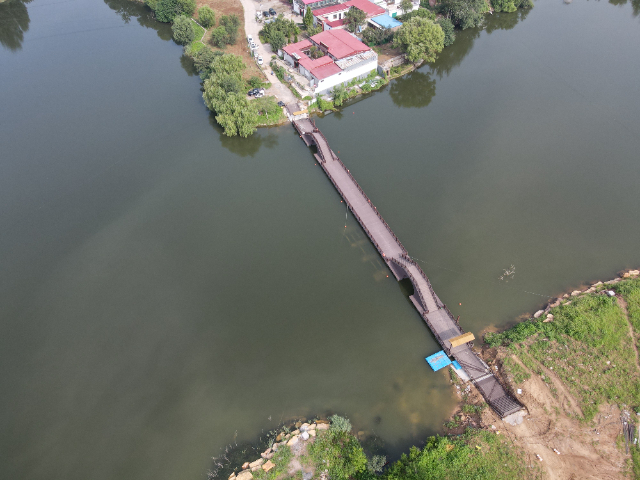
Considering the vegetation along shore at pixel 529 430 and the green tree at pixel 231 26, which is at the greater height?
the green tree at pixel 231 26

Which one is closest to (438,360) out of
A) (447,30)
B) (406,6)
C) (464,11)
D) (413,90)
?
(413,90)

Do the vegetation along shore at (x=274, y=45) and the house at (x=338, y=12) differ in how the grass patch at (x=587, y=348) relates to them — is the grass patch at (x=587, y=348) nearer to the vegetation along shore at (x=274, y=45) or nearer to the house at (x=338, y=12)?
the vegetation along shore at (x=274, y=45)

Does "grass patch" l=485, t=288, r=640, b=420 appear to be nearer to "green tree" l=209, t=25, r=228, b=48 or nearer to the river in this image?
the river

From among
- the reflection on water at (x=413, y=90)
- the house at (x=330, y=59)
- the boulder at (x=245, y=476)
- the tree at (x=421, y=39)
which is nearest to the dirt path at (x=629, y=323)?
the boulder at (x=245, y=476)

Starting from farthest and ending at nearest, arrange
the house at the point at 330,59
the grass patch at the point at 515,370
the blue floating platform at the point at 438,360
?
the house at the point at 330,59 < the blue floating platform at the point at 438,360 < the grass patch at the point at 515,370

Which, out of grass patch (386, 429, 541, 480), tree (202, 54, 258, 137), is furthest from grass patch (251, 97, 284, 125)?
grass patch (386, 429, 541, 480)

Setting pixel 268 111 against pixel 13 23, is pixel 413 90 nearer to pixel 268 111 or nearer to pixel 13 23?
pixel 268 111

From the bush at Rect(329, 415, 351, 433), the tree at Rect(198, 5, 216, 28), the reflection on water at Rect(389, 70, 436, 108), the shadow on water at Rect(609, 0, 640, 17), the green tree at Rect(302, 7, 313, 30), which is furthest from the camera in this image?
the shadow on water at Rect(609, 0, 640, 17)

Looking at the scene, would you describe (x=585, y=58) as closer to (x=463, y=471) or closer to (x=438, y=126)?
(x=438, y=126)
